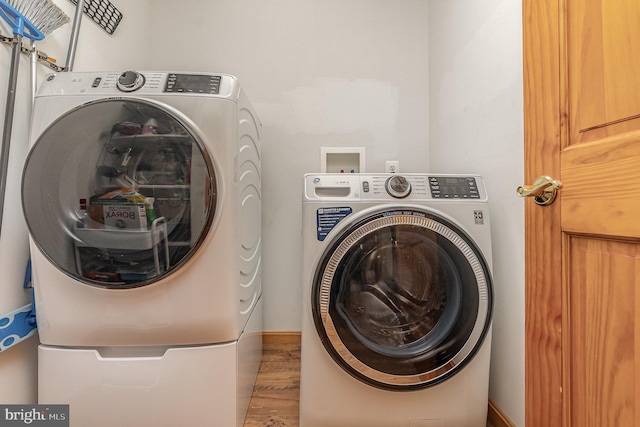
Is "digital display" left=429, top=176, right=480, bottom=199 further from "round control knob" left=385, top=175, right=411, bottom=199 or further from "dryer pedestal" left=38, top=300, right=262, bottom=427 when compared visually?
"dryer pedestal" left=38, top=300, right=262, bottom=427

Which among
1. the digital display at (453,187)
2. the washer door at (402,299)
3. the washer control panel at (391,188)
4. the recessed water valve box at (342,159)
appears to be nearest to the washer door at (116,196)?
the washer control panel at (391,188)

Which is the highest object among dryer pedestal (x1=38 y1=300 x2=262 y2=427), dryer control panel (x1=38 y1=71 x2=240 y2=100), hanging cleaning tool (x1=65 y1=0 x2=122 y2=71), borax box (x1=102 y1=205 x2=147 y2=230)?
hanging cleaning tool (x1=65 y1=0 x2=122 y2=71)

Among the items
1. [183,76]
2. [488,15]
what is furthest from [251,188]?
[488,15]

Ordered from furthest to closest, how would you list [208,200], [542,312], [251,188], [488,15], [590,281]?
[251,188]
[488,15]
[208,200]
[542,312]
[590,281]

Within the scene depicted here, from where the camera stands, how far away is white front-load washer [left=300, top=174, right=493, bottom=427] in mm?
924

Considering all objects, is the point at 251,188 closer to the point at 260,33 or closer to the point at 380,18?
the point at 260,33

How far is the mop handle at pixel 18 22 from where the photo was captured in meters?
0.84

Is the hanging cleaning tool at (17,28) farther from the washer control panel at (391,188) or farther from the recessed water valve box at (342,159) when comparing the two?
the recessed water valve box at (342,159)

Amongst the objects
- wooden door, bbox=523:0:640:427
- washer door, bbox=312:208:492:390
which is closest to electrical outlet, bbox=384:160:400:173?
washer door, bbox=312:208:492:390

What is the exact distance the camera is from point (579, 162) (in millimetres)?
603

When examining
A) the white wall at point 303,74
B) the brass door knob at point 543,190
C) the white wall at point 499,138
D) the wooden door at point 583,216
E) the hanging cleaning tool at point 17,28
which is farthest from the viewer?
the white wall at point 303,74

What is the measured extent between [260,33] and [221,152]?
3.82ft

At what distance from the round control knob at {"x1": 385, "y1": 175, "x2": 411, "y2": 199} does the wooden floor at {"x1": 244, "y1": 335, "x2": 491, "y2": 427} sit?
0.92 meters

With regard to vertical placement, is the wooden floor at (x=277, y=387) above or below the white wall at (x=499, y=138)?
below
